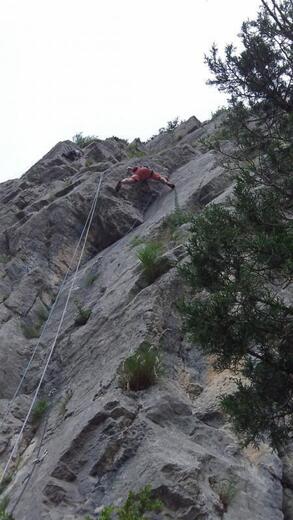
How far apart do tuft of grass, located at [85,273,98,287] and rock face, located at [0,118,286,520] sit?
3cm

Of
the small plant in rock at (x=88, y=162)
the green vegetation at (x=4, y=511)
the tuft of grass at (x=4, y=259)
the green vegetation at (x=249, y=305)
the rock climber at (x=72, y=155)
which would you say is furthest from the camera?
the rock climber at (x=72, y=155)

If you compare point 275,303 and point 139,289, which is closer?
point 275,303

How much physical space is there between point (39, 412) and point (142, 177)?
28.3 ft

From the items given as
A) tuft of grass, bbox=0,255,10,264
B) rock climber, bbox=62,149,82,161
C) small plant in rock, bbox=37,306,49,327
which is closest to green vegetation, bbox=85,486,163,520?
small plant in rock, bbox=37,306,49,327

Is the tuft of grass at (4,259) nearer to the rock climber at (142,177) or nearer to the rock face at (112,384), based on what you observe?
the rock face at (112,384)

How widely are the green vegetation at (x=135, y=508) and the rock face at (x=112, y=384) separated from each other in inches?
7.0

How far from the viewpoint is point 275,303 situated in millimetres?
5332

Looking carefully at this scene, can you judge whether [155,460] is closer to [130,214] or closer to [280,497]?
[280,497]

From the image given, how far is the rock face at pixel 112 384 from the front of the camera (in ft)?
19.0

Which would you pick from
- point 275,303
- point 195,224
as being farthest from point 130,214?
point 275,303

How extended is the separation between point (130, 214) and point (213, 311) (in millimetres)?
9738

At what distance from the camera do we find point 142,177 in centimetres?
1563

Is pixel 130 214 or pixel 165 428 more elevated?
pixel 130 214

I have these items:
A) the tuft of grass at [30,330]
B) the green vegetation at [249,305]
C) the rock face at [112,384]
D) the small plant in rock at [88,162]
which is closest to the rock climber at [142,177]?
the rock face at [112,384]
